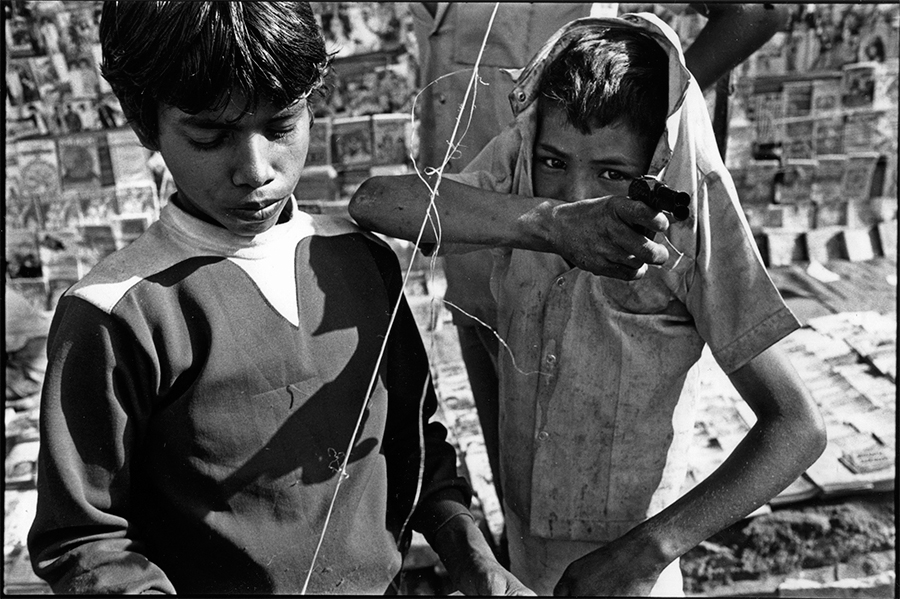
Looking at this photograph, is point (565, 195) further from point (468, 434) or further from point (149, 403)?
point (468, 434)

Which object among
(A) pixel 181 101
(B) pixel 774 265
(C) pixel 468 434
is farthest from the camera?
(B) pixel 774 265

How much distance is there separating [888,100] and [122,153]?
3504 mm

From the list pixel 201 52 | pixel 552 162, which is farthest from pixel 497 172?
pixel 201 52

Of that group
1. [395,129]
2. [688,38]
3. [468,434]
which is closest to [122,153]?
[395,129]

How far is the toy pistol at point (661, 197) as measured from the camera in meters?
1.05

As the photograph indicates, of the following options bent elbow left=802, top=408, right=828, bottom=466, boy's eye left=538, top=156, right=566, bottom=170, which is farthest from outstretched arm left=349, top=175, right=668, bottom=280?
bent elbow left=802, top=408, right=828, bottom=466

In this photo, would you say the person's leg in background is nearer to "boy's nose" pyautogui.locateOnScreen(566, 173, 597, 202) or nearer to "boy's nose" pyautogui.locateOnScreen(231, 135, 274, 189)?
"boy's nose" pyautogui.locateOnScreen(566, 173, 597, 202)

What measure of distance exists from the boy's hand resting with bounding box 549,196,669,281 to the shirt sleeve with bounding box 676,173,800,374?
0.55 ft

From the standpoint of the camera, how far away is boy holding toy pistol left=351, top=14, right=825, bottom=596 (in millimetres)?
1266

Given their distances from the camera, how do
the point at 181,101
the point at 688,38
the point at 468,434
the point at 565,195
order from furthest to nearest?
1. the point at 688,38
2. the point at 468,434
3. the point at 565,195
4. the point at 181,101

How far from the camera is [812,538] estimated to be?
2.56 m

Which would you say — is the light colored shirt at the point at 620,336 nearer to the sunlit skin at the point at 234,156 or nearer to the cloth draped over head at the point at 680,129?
the cloth draped over head at the point at 680,129

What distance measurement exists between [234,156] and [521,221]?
37cm

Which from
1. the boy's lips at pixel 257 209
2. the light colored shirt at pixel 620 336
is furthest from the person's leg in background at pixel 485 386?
the boy's lips at pixel 257 209
